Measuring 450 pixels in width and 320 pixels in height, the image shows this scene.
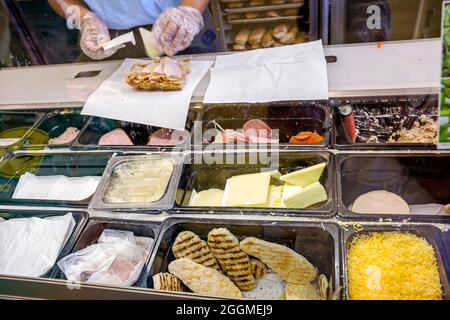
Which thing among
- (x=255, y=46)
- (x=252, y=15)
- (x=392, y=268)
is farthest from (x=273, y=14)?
(x=392, y=268)

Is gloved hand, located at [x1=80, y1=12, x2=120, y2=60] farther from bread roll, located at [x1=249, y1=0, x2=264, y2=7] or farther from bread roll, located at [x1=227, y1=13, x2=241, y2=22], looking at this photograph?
bread roll, located at [x1=249, y1=0, x2=264, y2=7]

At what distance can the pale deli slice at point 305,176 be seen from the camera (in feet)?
5.44

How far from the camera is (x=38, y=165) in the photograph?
2.12 metres

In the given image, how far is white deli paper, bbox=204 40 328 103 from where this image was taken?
1.88 metres

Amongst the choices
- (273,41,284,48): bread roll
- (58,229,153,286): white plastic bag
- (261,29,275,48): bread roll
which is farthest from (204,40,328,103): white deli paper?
(58,229,153,286): white plastic bag

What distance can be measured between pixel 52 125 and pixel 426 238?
1999mm

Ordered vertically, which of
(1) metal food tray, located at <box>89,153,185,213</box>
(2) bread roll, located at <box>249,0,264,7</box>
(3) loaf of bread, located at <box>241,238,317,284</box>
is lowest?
(3) loaf of bread, located at <box>241,238,317,284</box>

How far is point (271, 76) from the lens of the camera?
2.01 meters

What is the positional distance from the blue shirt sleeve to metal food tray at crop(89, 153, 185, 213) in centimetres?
105

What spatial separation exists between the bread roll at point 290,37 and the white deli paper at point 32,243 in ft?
5.71

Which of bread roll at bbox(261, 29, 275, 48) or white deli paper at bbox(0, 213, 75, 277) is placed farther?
bread roll at bbox(261, 29, 275, 48)

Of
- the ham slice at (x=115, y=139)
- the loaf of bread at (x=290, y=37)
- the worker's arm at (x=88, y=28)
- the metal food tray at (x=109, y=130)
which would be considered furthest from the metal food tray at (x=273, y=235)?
the loaf of bread at (x=290, y=37)

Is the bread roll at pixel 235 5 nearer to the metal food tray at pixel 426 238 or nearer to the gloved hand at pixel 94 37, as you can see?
the gloved hand at pixel 94 37
